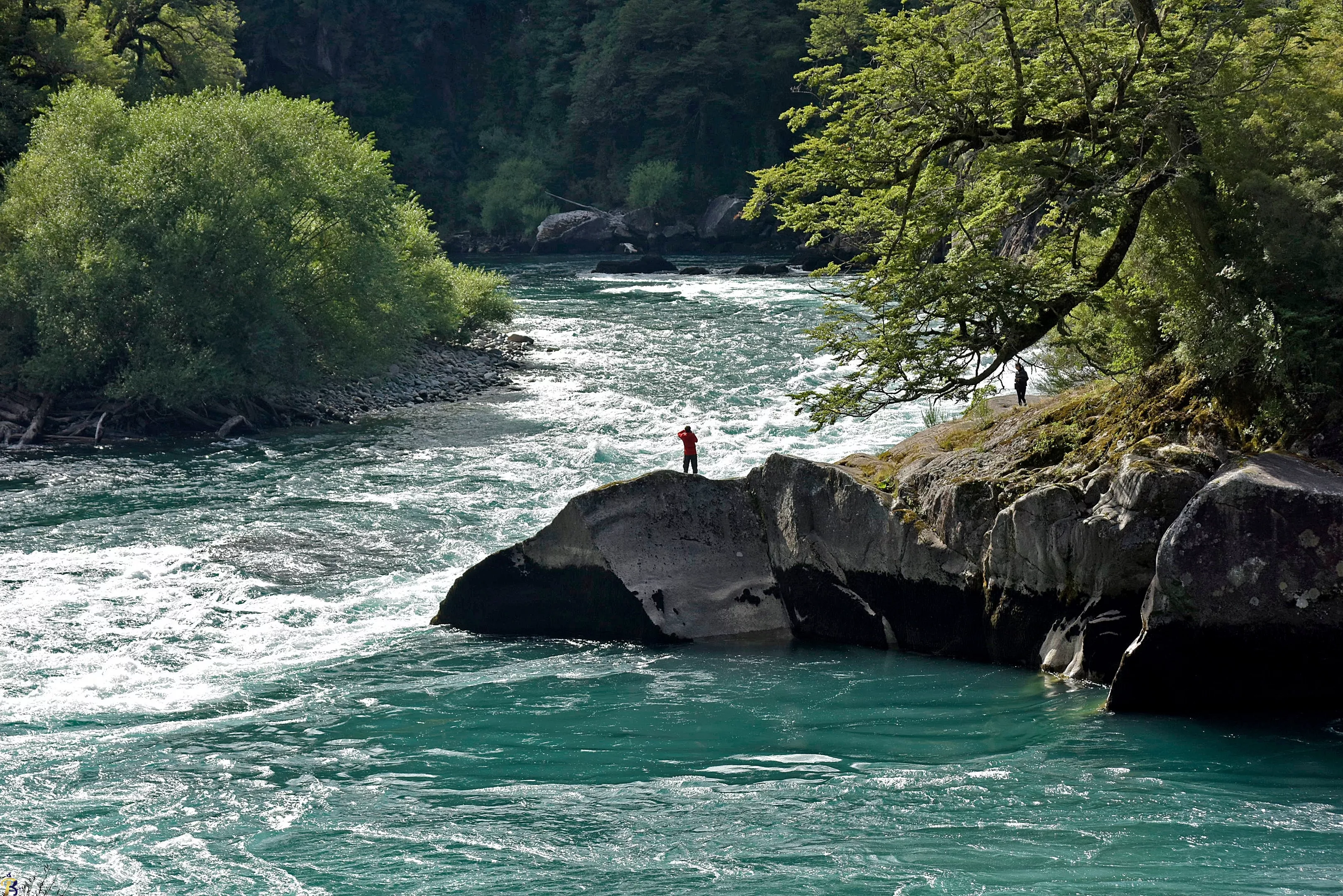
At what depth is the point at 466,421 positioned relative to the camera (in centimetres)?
3391

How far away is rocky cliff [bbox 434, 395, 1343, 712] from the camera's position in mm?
13266

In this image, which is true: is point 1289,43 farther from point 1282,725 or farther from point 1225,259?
point 1282,725

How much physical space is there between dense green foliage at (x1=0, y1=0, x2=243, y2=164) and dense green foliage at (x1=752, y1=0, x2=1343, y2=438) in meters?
28.6

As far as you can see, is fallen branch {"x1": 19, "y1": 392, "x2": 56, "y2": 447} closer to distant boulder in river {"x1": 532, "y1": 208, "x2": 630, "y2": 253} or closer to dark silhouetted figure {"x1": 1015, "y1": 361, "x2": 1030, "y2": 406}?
dark silhouetted figure {"x1": 1015, "y1": 361, "x2": 1030, "y2": 406}

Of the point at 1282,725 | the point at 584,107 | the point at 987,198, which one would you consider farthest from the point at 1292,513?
the point at 584,107

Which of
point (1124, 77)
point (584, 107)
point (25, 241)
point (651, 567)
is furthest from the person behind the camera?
point (584, 107)

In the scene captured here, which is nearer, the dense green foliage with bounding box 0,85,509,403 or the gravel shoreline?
the dense green foliage with bounding box 0,85,509,403

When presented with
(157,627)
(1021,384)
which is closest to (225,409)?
(157,627)

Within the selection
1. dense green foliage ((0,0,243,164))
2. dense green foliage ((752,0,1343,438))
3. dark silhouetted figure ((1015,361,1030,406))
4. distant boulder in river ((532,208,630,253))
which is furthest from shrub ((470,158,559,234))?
dense green foliage ((752,0,1343,438))

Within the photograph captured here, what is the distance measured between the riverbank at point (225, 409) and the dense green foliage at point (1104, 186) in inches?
799

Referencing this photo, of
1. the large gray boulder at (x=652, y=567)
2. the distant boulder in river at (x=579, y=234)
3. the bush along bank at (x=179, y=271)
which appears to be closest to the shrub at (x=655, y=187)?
the distant boulder in river at (x=579, y=234)

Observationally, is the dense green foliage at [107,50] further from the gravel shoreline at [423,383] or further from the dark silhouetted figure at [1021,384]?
the dark silhouetted figure at [1021,384]

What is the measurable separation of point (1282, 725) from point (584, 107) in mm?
84412

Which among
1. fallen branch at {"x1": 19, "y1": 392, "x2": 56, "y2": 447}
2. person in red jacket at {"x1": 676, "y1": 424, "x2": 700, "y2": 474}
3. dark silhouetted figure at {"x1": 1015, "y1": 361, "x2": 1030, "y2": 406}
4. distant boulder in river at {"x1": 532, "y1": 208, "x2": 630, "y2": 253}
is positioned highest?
distant boulder in river at {"x1": 532, "y1": 208, "x2": 630, "y2": 253}
